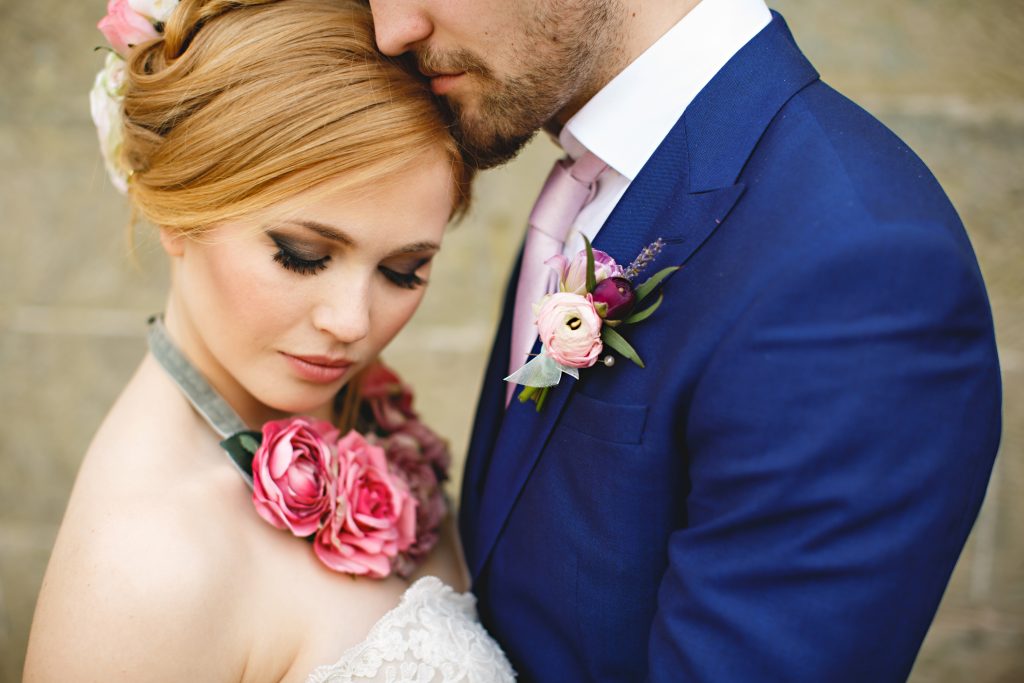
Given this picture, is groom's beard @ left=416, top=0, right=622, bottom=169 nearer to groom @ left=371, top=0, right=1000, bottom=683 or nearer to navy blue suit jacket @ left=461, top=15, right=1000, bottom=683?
groom @ left=371, top=0, right=1000, bottom=683

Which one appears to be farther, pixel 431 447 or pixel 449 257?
pixel 449 257

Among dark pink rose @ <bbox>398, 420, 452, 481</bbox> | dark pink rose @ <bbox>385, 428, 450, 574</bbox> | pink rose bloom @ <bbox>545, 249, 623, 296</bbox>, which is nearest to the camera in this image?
pink rose bloom @ <bbox>545, 249, 623, 296</bbox>

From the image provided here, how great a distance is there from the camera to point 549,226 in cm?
178

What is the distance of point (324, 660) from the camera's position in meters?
1.58

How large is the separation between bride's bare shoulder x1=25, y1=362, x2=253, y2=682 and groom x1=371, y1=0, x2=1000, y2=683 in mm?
551

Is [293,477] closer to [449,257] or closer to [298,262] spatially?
[298,262]

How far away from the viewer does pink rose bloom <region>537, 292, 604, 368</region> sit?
1372mm

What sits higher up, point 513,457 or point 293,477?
point 513,457

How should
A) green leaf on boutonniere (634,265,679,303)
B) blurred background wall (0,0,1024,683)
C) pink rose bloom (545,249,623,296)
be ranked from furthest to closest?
blurred background wall (0,0,1024,683) < pink rose bloom (545,249,623,296) < green leaf on boutonniere (634,265,679,303)

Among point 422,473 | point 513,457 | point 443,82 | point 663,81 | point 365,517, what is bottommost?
point 422,473

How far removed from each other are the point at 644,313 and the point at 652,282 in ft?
0.18

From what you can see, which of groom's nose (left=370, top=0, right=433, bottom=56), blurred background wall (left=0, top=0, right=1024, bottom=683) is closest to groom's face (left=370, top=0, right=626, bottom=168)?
groom's nose (left=370, top=0, right=433, bottom=56)

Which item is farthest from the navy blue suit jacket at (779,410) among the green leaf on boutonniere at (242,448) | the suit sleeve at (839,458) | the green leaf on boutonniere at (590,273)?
the green leaf on boutonniere at (242,448)

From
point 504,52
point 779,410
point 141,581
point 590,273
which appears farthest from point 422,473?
point 779,410
